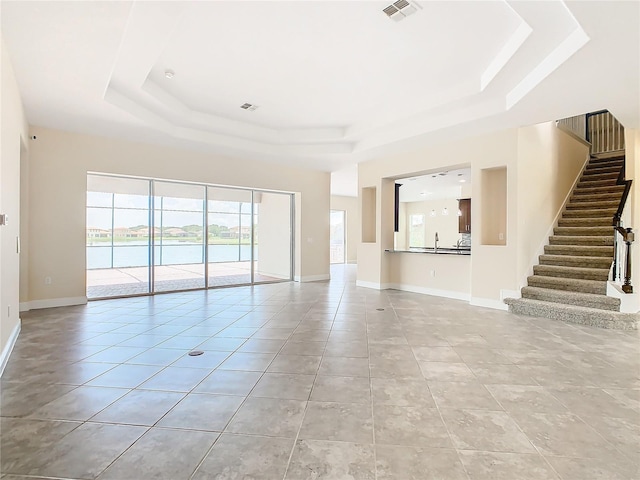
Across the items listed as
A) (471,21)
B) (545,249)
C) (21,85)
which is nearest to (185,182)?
(21,85)

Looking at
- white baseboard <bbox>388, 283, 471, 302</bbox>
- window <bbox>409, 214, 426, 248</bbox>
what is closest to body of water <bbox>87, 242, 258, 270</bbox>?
white baseboard <bbox>388, 283, 471, 302</bbox>

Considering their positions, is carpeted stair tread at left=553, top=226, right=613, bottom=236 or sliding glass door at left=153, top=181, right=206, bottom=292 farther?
sliding glass door at left=153, top=181, right=206, bottom=292

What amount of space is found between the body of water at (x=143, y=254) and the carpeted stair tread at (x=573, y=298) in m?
6.24

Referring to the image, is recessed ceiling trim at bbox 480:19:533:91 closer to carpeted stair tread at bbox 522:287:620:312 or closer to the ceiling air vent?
the ceiling air vent

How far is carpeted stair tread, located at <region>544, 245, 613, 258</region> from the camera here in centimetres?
589

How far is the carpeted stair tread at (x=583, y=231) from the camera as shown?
6301 mm

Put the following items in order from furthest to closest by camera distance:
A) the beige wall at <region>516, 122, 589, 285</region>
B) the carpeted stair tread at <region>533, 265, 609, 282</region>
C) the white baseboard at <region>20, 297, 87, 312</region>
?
1. the beige wall at <region>516, 122, 589, 285</region>
2. the carpeted stair tread at <region>533, 265, 609, 282</region>
3. the white baseboard at <region>20, 297, 87, 312</region>

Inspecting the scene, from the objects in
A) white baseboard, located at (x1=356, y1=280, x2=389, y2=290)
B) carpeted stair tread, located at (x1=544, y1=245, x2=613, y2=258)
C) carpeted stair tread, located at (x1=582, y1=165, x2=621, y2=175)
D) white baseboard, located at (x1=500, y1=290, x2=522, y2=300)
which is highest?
carpeted stair tread, located at (x1=582, y1=165, x2=621, y2=175)

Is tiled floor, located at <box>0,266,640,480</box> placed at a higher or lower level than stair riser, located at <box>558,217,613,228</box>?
lower

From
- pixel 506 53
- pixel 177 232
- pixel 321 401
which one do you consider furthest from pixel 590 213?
pixel 177 232

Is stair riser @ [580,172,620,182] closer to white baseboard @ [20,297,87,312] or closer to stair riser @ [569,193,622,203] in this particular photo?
stair riser @ [569,193,622,203]

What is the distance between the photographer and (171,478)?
5.54ft

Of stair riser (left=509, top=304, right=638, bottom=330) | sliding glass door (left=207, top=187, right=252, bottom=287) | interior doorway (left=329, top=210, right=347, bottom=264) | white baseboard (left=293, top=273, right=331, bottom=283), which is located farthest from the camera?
interior doorway (left=329, top=210, right=347, bottom=264)

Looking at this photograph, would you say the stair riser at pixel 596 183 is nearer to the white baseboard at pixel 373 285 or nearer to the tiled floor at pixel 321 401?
the tiled floor at pixel 321 401
